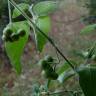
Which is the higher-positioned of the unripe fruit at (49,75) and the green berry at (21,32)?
the green berry at (21,32)

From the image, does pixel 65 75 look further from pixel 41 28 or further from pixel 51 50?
pixel 51 50

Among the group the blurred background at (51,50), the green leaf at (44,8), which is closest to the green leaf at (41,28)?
the green leaf at (44,8)

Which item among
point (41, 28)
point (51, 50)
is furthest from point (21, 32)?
point (51, 50)

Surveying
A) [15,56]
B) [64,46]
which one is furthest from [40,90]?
[64,46]

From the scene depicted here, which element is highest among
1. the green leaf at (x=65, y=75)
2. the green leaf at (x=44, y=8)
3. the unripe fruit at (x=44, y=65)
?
the green leaf at (x=44, y=8)

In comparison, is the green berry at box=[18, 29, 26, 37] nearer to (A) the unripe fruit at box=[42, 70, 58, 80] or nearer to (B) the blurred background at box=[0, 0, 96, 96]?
(A) the unripe fruit at box=[42, 70, 58, 80]

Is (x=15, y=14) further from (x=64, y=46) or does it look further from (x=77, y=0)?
(x=64, y=46)

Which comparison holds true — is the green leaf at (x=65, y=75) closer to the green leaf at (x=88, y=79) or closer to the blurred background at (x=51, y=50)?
the green leaf at (x=88, y=79)
